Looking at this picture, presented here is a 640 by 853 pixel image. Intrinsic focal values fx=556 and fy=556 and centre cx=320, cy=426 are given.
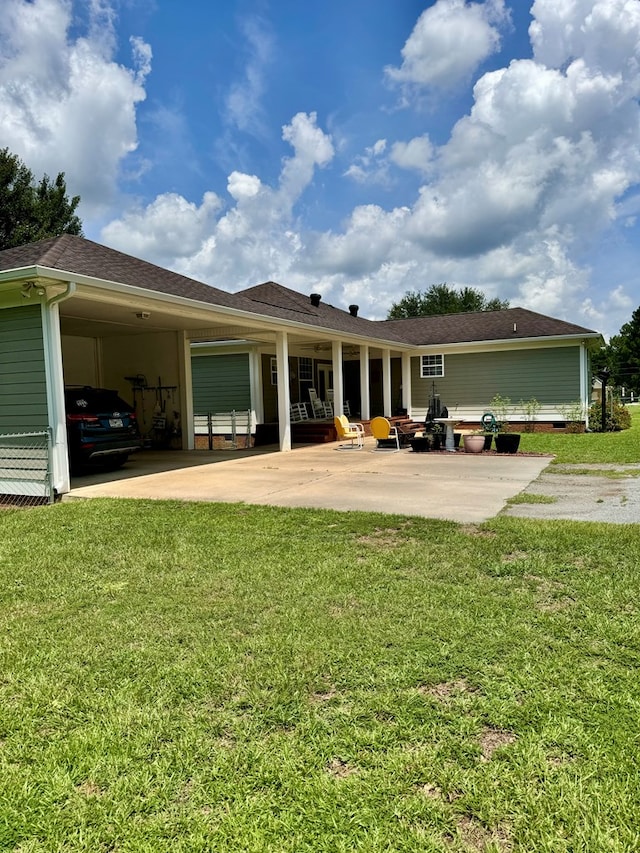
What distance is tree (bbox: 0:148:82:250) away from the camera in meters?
29.7

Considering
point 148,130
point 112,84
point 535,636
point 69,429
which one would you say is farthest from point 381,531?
point 148,130

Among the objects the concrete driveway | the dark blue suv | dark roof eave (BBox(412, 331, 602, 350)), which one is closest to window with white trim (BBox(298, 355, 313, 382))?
dark roof eave (BBox(412, 331, 602, 350))

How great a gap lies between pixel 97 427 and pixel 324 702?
327 inches

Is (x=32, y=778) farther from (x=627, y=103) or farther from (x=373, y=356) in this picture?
(x=373, y=356)

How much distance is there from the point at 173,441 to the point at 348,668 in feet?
42.5

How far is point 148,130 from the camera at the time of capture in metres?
16.5

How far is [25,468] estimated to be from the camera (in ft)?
27.2

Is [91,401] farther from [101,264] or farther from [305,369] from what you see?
[305,369]

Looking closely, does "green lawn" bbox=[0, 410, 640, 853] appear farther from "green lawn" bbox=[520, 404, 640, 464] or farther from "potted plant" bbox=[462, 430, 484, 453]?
"potted plant" bbox=[462, 430, 484, 453]

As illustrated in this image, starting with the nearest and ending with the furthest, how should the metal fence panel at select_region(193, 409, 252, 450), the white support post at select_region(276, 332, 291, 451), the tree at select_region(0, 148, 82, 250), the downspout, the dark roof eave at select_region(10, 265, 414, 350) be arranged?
the dark roof eave at select_region(10, 265, 414, 350) < the downspout < the white support post at select_region(276, 332, 291, 451) < the metal fence panel at select_region(193, 409, 252, 450) < the tree at select_region(0, 148, 82, 250)

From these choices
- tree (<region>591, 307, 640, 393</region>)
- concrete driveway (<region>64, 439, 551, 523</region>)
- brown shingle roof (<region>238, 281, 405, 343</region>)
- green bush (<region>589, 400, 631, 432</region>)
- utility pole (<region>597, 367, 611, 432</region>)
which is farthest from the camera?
tree (<region>591, 307, 640, 393</region>)

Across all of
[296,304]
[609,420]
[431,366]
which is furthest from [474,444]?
[431,366]

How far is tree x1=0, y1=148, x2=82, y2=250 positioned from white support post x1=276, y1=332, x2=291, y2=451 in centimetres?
2168

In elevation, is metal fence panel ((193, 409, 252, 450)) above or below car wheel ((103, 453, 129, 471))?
above
